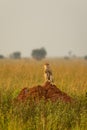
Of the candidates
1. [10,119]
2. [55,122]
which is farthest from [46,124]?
[10,119]

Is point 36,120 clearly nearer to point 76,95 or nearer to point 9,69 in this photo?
point 76,95

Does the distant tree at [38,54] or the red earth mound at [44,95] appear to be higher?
the distant tree at [38,54]

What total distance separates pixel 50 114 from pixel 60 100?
1.32 meters

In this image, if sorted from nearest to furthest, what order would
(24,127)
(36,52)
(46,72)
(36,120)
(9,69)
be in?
1. (24,127)
2. (36,120)
3. (46,72)
4. (9,69)
5. (36,52)

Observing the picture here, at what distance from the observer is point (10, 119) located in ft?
26.8

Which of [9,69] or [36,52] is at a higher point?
[36,52]

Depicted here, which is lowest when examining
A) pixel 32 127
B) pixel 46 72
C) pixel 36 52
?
pixel 32 127

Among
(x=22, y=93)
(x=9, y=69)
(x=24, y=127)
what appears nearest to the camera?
(x=24, y=127)

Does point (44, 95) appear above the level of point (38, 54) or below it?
below

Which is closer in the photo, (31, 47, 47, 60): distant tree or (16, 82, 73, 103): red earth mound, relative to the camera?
(16, 82, 73, 103): red earth mound

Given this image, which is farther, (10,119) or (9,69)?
(9,69)

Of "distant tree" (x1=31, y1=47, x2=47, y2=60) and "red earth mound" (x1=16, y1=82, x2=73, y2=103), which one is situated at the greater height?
"distant tree" (x1=31, y1=47, x2=47, y2=60)

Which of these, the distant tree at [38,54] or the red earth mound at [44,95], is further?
the distant tree at [38,54]

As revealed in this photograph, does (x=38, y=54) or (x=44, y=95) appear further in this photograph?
(x=38, y=54)
